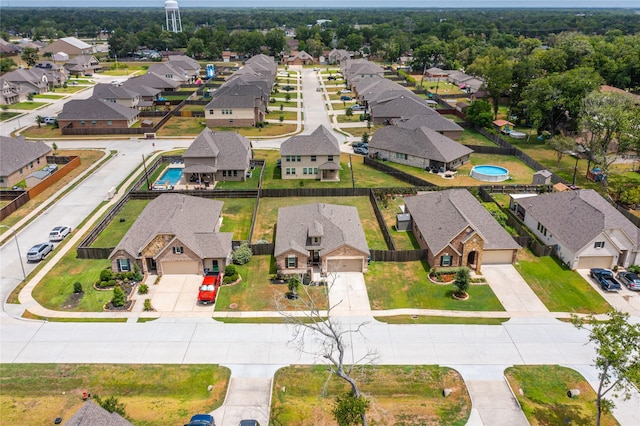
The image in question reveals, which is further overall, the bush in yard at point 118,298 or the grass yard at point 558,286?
the grass yard at point 558,286

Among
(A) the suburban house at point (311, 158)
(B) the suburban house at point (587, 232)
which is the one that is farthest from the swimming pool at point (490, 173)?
(A) the suburban house at point (311, 158)

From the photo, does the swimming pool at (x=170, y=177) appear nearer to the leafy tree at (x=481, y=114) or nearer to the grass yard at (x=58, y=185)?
the grass yard at (x=58, y=185)

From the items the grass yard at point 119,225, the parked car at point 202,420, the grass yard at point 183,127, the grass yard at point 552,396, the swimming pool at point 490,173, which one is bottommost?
the grass yard at point 552,396

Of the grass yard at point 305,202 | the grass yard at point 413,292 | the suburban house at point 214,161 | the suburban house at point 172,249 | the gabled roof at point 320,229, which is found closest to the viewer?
the grass yard at point 413,292

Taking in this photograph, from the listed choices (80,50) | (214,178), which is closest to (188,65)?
(80,50)

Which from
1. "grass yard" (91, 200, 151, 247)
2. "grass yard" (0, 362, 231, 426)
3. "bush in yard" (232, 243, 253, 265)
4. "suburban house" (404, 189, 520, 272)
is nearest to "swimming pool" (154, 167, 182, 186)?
"grass yard" (91, 200, 151, 247)

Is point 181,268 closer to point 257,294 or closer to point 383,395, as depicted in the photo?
point 257,294

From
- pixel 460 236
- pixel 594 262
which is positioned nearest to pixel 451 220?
pixel 460 236

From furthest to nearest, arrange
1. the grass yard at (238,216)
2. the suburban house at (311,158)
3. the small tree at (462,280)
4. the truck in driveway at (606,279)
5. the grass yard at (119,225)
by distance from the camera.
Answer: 1. the suburban house at (311,158)
2. the grass yard at (238,216)
3. the grass yard at (119,225)
4. the truck in driveway at (606,279)
5. the small tree at (462,280)
